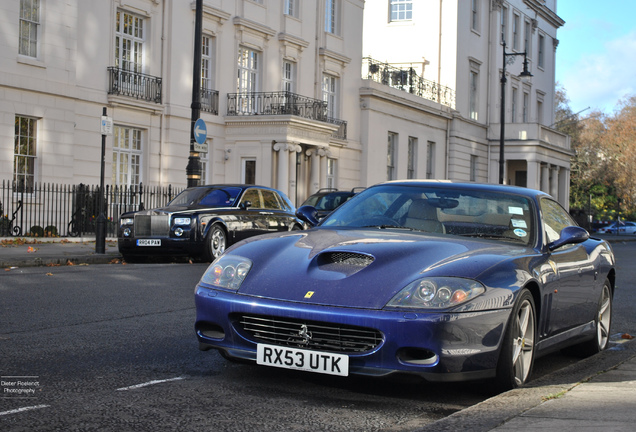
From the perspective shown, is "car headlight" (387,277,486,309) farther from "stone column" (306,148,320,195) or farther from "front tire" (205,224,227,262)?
"stone column" (306,148,320,195)

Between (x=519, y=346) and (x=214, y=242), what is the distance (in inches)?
480

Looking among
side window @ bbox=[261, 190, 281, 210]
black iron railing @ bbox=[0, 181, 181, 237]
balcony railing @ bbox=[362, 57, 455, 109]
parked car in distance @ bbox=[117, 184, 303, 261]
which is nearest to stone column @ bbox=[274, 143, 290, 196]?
black iron railing @ bbox=[0, 181, 181, 237]

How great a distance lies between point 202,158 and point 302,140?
4.27 meters

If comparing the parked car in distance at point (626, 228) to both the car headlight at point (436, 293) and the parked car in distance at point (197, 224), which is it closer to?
the parked car in distance at point (197, 224)

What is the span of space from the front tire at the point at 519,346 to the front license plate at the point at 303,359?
1.03 meters

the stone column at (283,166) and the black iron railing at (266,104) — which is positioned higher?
the black iron railing at (266,104)

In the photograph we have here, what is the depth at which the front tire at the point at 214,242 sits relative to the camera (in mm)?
16938

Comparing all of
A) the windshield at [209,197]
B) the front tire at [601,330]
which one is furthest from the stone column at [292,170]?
the front tire at [601,330]

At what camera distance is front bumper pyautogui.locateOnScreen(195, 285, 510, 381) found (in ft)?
16.0

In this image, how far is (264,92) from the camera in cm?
3312

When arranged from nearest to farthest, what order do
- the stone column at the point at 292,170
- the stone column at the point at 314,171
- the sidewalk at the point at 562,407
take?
the sidewalk at the point at 562,407, the stone column at the point at 292,170, the stone column at the point at 314,171

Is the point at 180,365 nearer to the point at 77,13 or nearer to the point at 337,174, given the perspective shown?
the point at 77,13

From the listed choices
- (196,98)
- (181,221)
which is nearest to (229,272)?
(181,221)

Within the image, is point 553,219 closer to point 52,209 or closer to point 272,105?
point 52,209
